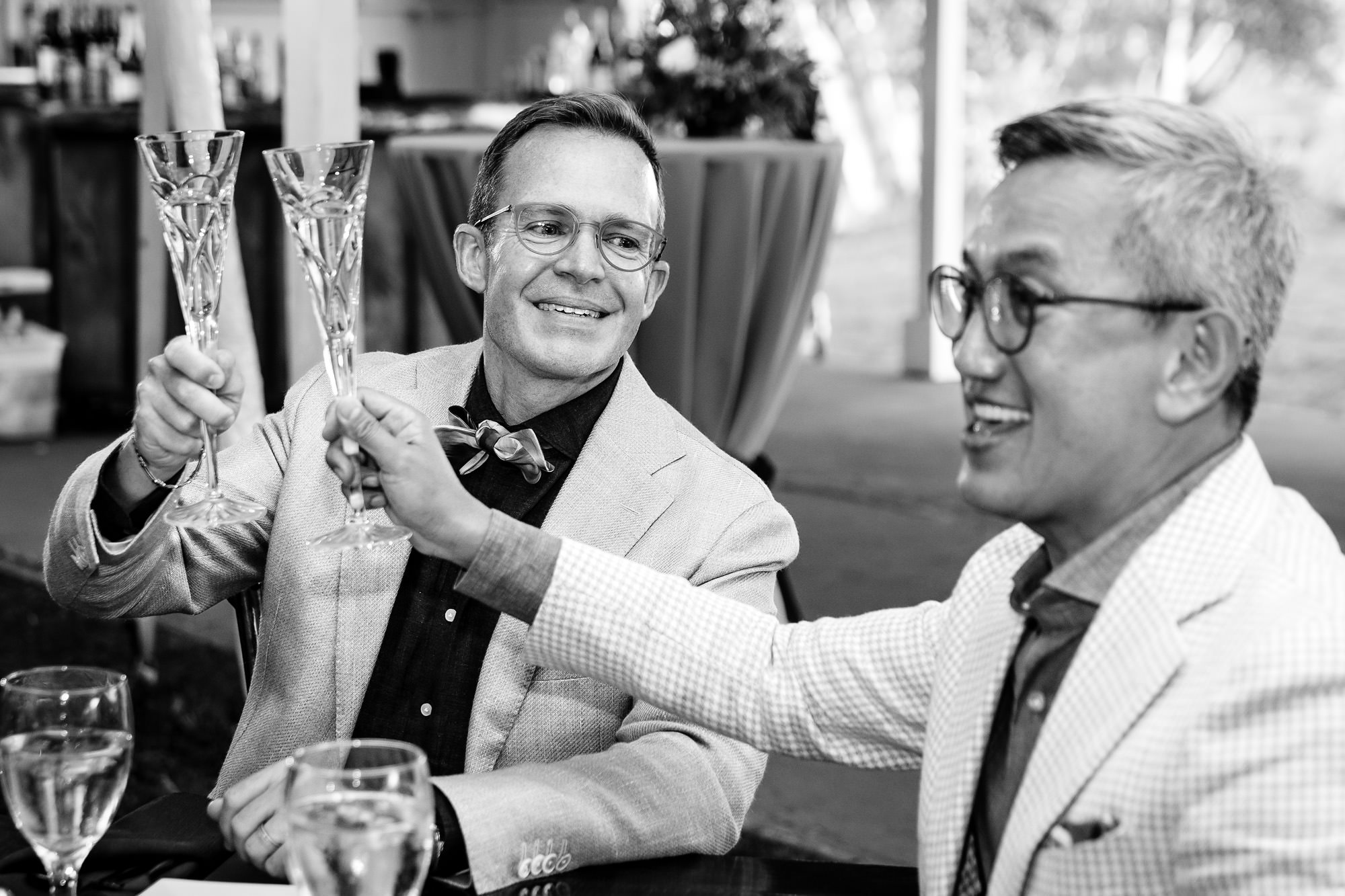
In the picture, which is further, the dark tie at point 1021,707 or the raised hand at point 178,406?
the raised hand at point 178,406

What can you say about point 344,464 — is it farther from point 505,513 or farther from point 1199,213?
point 1199,213

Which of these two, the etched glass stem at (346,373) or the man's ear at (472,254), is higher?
the man's ear at (472,254)

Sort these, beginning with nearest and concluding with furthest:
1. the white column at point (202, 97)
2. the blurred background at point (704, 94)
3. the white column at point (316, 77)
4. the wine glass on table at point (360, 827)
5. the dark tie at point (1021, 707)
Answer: the wine glass on table at point (360, 827) < the dark tie at point (1021, 707) < the white column at point (202, 97) < the white column at point (316, 77) < the blurred background at point (704, 94)

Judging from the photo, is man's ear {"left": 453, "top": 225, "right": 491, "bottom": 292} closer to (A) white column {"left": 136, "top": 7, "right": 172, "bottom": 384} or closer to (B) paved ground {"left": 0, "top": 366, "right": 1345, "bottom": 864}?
(B) paved ground {"left": 0, "top": 366, "right": 1345, "bottom": 864}

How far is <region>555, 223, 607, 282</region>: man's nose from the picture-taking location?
180cm

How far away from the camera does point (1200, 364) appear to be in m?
1.12

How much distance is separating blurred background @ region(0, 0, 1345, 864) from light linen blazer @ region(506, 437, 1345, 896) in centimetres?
24

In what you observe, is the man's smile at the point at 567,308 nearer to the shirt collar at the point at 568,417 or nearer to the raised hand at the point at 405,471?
the shirt collar at the point at 568,417

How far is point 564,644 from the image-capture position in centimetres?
139

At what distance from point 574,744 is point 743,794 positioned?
198 mm

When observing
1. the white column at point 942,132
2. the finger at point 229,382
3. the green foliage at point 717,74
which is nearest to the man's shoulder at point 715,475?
the finger at point 229,382

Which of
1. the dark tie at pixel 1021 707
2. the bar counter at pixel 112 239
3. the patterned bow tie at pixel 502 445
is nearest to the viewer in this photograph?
the dark tie at pixel 1021 707

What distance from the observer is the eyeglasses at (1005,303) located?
1106 mm

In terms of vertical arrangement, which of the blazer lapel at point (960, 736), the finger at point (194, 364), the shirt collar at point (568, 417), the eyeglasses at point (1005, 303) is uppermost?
the eyeglasses at point (1005, 303)
